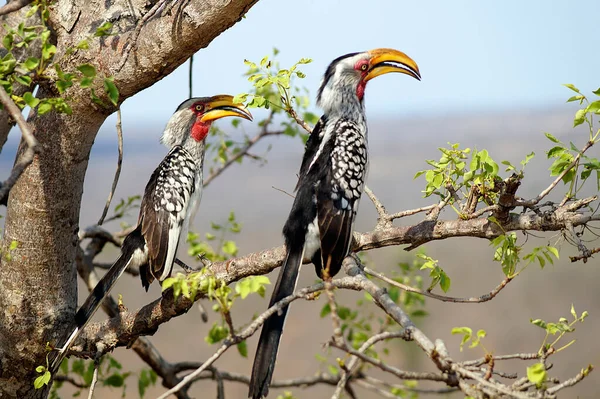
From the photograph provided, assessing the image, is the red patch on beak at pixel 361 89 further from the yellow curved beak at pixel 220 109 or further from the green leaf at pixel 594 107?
the green leaf at pixel 594 107

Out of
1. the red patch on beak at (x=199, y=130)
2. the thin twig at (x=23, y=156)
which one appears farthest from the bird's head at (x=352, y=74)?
the thin twig at (x=23, y=156)

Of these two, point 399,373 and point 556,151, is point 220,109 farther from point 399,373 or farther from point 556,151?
point 399,373

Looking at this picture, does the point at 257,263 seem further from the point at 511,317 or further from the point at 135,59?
the point at 511,317

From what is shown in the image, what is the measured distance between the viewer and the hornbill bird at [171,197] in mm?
3662

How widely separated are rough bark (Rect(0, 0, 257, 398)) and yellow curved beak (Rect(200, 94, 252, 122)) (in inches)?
53.1

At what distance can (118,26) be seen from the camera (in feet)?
9.60

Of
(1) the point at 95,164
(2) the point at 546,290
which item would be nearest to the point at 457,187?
(2) the point at 546,290

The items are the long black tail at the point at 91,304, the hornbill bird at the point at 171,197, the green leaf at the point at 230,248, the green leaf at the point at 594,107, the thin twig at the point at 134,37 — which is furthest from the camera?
the green leaf at the point at 230,248

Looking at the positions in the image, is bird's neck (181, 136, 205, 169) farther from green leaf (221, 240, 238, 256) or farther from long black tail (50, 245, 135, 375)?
long black tail (50, 245, 135, 375)

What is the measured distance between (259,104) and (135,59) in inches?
20.2

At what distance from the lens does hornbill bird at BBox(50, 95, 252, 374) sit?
3.66 m

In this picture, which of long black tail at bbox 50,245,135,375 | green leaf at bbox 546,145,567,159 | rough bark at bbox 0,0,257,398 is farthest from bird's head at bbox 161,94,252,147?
green leaf at bbox 546,145,567,159

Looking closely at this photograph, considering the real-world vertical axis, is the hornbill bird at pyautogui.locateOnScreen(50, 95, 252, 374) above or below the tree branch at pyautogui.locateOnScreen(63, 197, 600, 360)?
above

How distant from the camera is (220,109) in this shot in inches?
172
